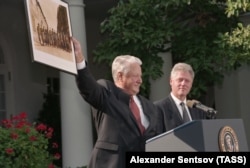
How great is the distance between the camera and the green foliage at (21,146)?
24.1 ft

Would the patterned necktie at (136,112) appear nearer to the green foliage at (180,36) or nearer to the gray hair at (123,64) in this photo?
the gray hair at (123,64)

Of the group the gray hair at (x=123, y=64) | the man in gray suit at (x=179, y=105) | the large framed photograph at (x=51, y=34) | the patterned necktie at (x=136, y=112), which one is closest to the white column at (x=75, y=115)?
the man in gray suit at (x=179, y=105)

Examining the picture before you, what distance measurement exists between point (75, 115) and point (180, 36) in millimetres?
2853

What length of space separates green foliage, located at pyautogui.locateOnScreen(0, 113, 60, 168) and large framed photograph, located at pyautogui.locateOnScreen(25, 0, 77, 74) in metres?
4.05

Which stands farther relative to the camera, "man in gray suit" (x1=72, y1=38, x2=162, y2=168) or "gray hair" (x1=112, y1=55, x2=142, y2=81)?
"gray hair" (x1=112, y1=55, x2=142, y2=81)

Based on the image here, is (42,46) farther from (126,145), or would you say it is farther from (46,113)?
(46,113)

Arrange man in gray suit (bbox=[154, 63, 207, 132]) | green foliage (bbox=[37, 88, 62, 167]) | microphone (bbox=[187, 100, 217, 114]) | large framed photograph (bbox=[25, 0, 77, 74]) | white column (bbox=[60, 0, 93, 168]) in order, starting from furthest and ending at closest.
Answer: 1. green foliage (bbox=[37, 88, 62, 167])
2. white column (bbox=[60, 0, 93, 168])
3. man in gray suit (bbox=[154, 63, 207, 132])
4. microphone (bbox=[187, 100, 217, 114])
5. large framed photograph (bbox=[25, 0, 77, 74])

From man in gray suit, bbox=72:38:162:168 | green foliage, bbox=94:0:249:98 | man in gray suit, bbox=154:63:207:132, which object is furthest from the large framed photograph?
green foliage, bbox=94:0:249:98

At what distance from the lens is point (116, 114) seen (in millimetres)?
3760

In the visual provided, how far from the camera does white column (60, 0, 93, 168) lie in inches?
385

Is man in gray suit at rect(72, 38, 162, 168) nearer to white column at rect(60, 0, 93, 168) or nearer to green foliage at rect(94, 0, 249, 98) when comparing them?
green foliage at rect(94, 0, 249, 98)

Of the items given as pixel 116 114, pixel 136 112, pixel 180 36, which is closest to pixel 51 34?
pixel 116 114

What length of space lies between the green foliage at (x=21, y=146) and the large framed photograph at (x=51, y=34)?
405 cm

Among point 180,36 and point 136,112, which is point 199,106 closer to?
point 136,112
